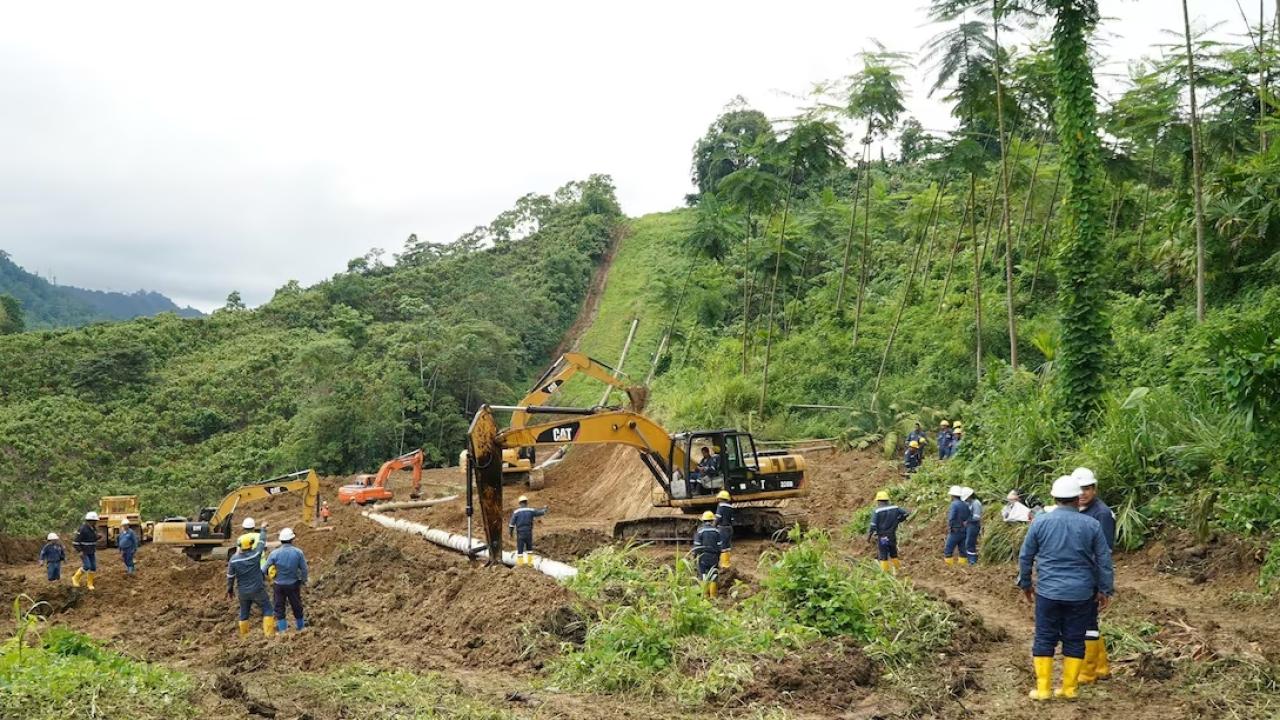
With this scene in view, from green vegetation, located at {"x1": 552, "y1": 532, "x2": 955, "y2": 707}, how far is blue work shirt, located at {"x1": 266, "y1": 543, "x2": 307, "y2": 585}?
449 centimetres

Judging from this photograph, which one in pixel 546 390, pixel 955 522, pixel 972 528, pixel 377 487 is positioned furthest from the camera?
pixel 377 487

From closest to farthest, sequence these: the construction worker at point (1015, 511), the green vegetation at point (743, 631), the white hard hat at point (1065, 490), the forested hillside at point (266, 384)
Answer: the white hard hat at point (1065, 490)
the green vegetation at point (743, 631)
the construction worker at point (1015, 511)
the forested hillside at point (266, 384)

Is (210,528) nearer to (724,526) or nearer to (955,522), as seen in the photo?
(724,526)

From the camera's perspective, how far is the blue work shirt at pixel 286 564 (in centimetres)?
1274

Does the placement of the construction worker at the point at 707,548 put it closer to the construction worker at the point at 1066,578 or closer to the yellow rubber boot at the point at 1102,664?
the yellow rubber boot at the point at 1102,664

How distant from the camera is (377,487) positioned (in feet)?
99.8

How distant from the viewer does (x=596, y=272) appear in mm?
69125

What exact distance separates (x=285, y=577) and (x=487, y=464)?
3.23 meters

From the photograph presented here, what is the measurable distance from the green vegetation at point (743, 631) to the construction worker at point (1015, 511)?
14.8 ft

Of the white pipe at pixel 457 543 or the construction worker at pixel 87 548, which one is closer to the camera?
the white pipe at pixel 457 543

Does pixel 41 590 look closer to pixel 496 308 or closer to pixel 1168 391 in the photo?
pixel 1168 391

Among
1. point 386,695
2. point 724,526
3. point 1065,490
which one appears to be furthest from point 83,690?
point 724,526

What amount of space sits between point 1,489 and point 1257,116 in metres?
41.1

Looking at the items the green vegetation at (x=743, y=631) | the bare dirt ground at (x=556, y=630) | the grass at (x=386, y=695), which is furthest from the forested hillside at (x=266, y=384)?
the green vegetation at (x=743, y=631)
